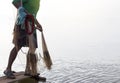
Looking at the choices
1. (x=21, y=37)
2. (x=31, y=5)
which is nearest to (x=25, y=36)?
(x=21, y=37)

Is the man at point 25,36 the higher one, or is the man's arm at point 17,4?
the man's arm at point 17,4

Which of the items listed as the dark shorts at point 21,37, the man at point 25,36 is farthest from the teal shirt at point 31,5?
the dark shorts at point 21,37

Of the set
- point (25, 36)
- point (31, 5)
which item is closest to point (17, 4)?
point (31, 5)

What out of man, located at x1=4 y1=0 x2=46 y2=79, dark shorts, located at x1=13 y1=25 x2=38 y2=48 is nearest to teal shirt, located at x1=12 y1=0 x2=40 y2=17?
man, located at x1=4 y1=0 x2=46 y2=79

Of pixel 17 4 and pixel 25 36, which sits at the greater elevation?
pixel 17 4

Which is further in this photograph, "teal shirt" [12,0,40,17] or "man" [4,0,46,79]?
"teal shirt" [12,0,40,17]

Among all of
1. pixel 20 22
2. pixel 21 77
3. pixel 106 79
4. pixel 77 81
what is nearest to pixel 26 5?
pixel 20 22

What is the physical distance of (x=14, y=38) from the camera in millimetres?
8352

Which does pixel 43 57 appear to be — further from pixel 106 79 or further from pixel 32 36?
pixel 106 79

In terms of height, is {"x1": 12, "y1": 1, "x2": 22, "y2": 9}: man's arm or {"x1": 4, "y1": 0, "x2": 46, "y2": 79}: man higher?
{"x1": 12, "y1": 1, "x2": 22, "y2": 9}: man's arm

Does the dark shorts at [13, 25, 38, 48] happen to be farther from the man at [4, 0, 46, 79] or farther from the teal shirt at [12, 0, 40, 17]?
the teal shirt at [12, 0, 40, 17]

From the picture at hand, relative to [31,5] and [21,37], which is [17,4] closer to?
[31,5]

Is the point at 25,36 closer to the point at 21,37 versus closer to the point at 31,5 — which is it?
the point at 21,37

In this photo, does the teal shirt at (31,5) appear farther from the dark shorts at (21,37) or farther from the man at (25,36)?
the dark shorts at (21,37)
